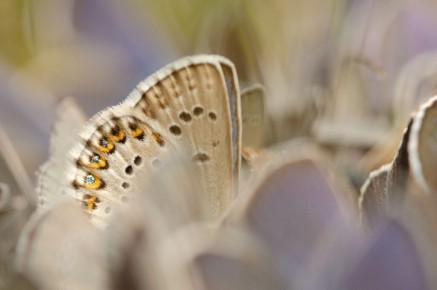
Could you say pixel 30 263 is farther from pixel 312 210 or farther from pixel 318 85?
pixel 318 85

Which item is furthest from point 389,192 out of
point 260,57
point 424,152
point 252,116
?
point 260,57

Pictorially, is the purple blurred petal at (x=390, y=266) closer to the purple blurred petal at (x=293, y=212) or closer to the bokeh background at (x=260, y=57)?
the purple blurred petal at (x=293, y=212)

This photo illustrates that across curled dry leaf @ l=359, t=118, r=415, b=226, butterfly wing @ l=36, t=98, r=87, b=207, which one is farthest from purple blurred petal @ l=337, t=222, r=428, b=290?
butterfly wing @ l=36, t=98, r=87, b=207

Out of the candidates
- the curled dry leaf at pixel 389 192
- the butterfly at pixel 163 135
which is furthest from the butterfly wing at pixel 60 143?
the curled dry leaf at pixel 389 192

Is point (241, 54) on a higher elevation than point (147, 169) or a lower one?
higher

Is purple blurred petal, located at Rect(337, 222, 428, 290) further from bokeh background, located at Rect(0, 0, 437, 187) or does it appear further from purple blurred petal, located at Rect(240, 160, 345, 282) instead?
bokeh background, located at Rect(0, 0, 437, 187)

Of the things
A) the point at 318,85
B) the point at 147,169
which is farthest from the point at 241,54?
the point at 147,169

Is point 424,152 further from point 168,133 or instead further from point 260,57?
point 260,57

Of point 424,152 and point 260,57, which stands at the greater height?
point 260,57
